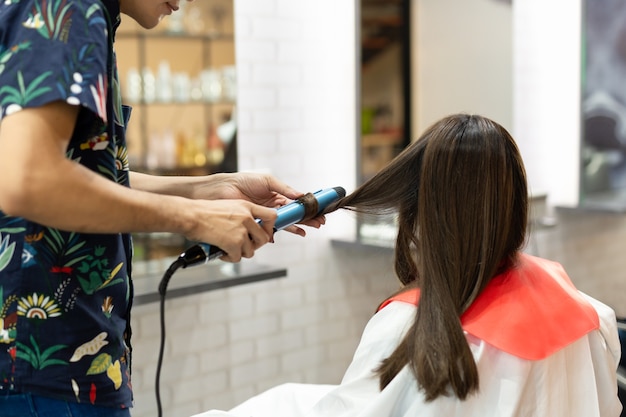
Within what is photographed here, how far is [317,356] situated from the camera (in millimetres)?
3588

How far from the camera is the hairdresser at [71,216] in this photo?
3.58 feet

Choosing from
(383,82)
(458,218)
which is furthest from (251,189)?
(383,82)

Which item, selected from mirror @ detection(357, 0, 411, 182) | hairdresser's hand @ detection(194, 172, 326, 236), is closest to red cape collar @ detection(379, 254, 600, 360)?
hairdresser's hand @ detection(194, 172, 326, 236)

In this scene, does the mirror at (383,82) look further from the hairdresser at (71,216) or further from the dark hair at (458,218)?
the hairdresser at (71,216)

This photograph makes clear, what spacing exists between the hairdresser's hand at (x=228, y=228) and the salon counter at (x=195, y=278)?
1.29 m

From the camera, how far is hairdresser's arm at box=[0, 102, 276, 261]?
107 centimetres

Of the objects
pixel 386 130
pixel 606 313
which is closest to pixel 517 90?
pixel 386 130

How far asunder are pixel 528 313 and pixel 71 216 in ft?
2.69

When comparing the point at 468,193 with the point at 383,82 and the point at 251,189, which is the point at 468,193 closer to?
the point at 251,189

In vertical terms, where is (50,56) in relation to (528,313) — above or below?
above

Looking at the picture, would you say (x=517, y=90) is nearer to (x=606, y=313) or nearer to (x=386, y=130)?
(x=386, y=130)

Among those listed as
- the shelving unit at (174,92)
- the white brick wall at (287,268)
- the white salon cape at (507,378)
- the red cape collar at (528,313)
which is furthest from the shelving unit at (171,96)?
the red cape collar at (528,313)

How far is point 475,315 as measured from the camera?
4.77 ft

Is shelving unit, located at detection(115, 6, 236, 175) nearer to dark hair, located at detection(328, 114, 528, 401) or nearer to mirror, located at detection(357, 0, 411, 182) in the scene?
mirror, located at detection(357, 0, 411, 182)
